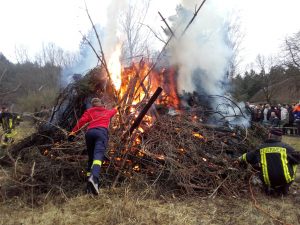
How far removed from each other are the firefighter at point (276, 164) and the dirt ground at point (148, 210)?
Result: 20 cm

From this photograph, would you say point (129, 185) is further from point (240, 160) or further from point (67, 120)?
point (67, 120)

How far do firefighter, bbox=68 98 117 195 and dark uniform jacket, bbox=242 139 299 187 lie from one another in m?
2.43

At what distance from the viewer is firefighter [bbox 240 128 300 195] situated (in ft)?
17.9

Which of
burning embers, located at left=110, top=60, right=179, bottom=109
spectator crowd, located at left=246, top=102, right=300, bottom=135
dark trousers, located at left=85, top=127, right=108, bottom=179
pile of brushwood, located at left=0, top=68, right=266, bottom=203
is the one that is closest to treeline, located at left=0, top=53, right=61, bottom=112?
spectator crowd, located at left=246, top=102, right=300, bottom=135

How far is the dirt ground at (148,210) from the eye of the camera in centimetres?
434

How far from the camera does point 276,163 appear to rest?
5.49 meters

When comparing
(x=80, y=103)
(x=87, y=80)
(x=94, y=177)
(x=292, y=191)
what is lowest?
(x=292, y=191)

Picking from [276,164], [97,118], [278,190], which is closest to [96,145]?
[97,118]

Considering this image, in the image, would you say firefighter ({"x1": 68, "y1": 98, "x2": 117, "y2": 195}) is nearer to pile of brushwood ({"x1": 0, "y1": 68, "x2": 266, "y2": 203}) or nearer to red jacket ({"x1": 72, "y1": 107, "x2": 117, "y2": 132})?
red jacket ({"x1": 72, "y1": 107, "x2": 117, "y2": 132})

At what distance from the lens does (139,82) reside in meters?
7.59

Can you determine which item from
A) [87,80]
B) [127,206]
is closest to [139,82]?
[87,80]

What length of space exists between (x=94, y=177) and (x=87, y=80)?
3.84 m

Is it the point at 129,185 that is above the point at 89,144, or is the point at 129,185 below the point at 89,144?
below

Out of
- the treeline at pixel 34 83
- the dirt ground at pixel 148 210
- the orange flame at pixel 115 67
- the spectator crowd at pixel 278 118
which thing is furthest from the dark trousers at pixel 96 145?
the treeline at pixel 34 83
